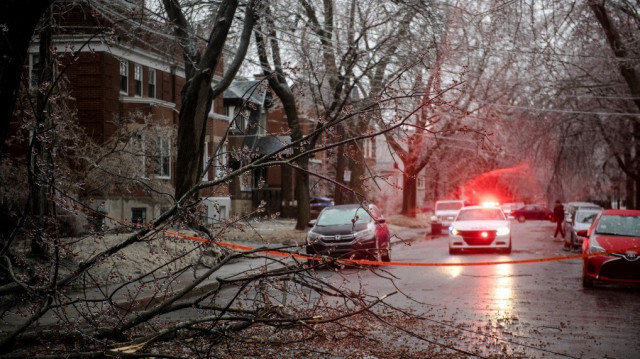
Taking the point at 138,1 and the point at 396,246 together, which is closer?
the point at 138,1

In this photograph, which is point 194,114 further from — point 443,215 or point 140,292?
point 443,215

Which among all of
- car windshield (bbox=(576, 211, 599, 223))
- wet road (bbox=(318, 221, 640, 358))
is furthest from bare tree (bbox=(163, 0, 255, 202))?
car windshield (bbox=(576, 211, 599, 223))

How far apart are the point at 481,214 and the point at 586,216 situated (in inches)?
169

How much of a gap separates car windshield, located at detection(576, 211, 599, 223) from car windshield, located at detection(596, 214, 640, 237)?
33.8 feet

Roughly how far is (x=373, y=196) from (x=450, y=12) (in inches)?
1447

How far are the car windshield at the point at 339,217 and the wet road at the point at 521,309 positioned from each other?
2149 millimetres

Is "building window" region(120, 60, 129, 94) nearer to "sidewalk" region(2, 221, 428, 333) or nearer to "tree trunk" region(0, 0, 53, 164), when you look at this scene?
"sidewalk" region(2, 221, 428, 333)

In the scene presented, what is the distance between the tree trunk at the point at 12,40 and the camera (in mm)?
5547

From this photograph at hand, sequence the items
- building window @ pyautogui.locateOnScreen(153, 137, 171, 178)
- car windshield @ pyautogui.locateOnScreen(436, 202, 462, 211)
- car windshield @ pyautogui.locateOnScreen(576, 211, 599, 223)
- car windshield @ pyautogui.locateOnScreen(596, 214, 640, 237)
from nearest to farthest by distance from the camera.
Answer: car windshield @ pyautogui.locateOnScreen(596, 214, 640, 237)
building window @ pyautogui.locateOnScreen(153, 137, 171, 178)
car windshield @ pyautogui.locateOnScreen(576, 211, 599, 223)
car windshield @ pyautogui.locateOnScreen(436, 202, 462, 211)

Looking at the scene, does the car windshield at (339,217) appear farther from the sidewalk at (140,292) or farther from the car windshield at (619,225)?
the car windshield at (619,225)

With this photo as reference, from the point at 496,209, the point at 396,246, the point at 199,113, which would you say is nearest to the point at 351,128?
the point at 396,246

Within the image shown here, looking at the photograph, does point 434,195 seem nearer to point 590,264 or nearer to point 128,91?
point 128,91

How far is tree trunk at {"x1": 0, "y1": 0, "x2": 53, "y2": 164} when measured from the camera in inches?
218

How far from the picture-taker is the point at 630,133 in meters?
31.6
